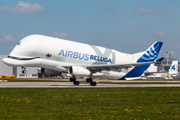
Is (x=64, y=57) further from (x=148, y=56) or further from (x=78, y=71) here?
(x=148, y=56)

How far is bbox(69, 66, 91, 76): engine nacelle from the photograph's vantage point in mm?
36269

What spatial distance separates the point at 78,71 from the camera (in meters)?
36.5

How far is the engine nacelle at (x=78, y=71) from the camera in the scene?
119 ft

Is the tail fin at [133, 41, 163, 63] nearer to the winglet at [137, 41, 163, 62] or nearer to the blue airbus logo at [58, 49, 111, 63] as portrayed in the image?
the winglet at [137, 41, 163, 62]

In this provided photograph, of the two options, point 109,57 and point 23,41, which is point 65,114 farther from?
point 109,57

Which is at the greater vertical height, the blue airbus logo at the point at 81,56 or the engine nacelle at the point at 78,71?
the blue airbus logo at the point at 81,56

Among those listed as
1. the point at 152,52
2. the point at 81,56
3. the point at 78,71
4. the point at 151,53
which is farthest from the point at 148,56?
the point at 78,71

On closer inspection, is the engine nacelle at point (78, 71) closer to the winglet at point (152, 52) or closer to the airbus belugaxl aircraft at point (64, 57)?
the airbus belugaxl aircraft at point (64, 57)

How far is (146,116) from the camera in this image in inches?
507

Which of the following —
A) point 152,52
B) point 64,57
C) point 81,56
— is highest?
point 152,52

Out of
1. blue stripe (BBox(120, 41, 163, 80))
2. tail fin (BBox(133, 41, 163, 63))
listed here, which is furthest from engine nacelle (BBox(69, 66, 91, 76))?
tail fin (BBox(133, 41, 163, 63))

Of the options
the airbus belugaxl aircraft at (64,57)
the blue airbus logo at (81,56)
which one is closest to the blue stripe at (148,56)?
the airbus belugaxl aircraft at (64,57)

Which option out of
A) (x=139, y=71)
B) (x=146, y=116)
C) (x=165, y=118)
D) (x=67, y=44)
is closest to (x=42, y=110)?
(x=146, y=116)

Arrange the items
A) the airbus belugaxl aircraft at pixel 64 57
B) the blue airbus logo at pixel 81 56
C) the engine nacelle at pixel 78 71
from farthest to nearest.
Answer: the blue airbus logo at pixel 81 56 < the engine nacelle at pixel 78 71 < the airbus belugaxl aircraft at pixel 64 57
